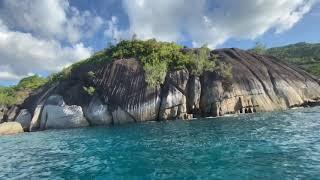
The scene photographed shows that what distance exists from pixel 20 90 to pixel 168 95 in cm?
5732

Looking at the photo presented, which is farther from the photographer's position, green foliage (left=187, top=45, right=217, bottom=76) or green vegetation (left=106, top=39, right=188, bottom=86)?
green foliage (left=187, top=45, right=217, bottom=76)

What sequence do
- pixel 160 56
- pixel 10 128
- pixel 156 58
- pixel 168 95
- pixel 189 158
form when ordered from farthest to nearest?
pixel 160 56 < pixel 156 58 < pixel 10 128 < pixel 168 95 < pixel 189 158

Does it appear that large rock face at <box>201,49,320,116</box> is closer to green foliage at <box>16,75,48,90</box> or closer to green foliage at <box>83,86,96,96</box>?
green foliage at <box>83,86,96,96</box>

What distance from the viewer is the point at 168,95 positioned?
247 feet

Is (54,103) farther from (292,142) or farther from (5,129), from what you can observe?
(292,142)

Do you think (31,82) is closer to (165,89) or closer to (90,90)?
(90,90)

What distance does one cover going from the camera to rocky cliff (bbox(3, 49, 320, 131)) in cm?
7506

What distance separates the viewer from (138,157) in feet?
100

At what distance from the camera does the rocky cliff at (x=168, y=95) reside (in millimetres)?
75062

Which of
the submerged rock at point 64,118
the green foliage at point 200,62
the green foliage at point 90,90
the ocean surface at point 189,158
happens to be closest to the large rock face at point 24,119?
the submerged rock at point 64,118

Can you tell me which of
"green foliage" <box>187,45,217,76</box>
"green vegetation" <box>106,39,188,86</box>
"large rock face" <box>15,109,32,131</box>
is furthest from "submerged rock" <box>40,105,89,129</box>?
"green foliage" <box>187,45,217,76</box>

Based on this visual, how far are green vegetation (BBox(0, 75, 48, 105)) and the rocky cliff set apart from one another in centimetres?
775

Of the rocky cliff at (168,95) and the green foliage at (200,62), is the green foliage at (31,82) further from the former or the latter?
the green foliage at (200,62)

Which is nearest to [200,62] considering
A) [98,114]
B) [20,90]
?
[98,114]
